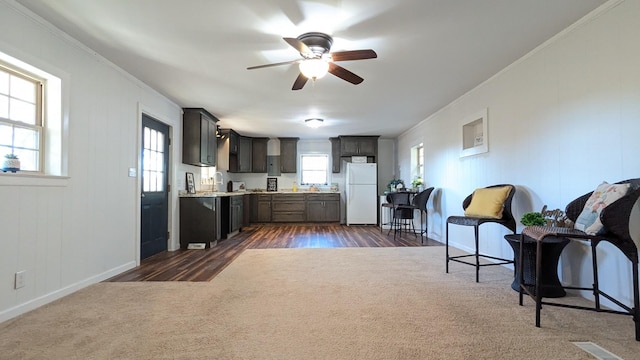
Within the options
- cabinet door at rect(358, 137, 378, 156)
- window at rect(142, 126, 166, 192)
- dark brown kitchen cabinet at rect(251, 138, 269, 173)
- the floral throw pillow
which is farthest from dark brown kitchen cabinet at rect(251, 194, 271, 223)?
the floral throw pillow

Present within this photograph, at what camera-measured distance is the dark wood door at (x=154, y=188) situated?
153 inches

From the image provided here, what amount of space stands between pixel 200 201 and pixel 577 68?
16.0 feet

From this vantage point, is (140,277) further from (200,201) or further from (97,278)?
(200,201)

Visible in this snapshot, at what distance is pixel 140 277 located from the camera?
3.07 m

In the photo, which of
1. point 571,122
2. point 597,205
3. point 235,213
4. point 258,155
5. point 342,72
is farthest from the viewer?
point 258,155

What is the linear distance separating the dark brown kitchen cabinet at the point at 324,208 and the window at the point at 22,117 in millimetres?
5615

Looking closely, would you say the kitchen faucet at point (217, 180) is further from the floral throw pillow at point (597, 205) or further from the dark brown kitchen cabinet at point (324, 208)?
the floral throw pillow at point (597, 205)

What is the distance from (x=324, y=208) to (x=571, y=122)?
18.4ft

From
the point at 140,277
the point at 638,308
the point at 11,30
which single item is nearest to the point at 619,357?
the point at 638,308

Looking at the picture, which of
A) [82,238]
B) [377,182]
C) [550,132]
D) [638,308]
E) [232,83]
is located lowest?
[638,308]

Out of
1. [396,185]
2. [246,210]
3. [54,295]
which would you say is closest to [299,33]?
[54,295]

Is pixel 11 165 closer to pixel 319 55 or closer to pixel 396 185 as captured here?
pixel 319 55

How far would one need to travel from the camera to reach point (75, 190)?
2666mm

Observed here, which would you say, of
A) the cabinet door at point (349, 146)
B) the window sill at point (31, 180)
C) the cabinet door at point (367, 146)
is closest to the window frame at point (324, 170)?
the cabinet door at point (349, 146)
